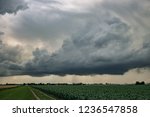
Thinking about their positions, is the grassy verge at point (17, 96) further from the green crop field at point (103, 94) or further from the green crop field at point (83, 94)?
the green crop field at point (103, 94)

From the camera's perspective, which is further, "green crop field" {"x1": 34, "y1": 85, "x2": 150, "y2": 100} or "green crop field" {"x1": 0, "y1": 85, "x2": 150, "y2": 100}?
"green crop field" {"x1": 0, "y1": 85, "x2": 150, "y2": 100}

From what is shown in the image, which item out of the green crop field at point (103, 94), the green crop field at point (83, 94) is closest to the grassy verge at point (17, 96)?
the green crop field at point (83, 94)

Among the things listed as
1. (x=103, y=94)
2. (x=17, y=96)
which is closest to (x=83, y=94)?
(x=103, y=94)

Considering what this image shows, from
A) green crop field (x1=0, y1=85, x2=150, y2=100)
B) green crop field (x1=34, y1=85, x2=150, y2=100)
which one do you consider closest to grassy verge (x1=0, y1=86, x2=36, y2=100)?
green crop field (x1=0, y1=85, x2=150, y2=100)

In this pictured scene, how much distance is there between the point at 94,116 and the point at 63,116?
2379 millimetres

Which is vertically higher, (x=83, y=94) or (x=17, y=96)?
(x=83, y=94)

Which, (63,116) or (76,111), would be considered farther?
(76,111)

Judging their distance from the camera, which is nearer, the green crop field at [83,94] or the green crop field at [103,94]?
the green crop field at [103,94]

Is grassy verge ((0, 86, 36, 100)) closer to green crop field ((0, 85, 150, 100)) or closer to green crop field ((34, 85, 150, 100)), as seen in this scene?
green crop field ((0, 85, 150, 100))

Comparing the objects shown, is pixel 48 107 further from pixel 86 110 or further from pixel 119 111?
pixel 119 111

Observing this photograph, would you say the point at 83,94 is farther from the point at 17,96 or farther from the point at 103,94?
the point at 17,96

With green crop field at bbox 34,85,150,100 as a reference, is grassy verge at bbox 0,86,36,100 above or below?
below

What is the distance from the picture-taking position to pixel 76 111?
28.4m

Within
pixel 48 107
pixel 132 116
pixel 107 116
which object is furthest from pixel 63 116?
pixel 132 116
